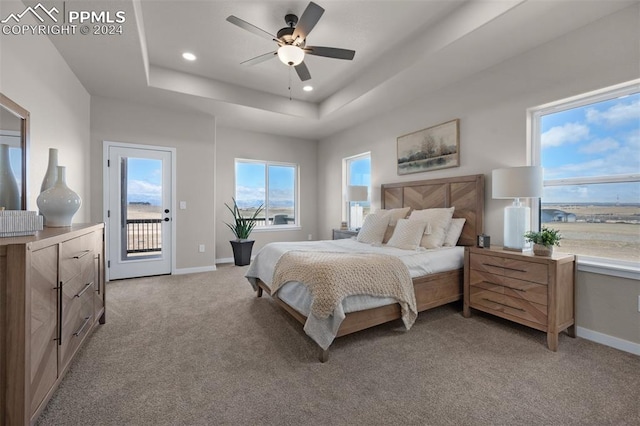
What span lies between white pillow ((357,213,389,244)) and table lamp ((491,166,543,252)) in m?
1.27

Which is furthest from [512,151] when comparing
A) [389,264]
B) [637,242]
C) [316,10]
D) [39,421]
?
[39,421]

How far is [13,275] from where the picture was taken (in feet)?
3.70

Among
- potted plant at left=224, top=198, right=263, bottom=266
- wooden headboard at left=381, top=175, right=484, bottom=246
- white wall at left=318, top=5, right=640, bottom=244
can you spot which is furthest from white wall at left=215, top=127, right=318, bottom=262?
wooden headboard at left=381, top=175, right=484, bottom=246

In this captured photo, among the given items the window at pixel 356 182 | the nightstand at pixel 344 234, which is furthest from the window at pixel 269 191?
the nightstand at pixel 344 234

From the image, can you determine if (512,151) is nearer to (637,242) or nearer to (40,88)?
(637,242)

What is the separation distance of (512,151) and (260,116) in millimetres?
3679

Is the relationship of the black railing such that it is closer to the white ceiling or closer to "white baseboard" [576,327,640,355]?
the white ceiling

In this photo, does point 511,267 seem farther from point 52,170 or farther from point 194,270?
point 194,270

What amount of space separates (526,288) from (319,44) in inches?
127

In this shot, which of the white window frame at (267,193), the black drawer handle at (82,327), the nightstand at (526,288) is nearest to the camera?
the black drawer handle at (82,327)

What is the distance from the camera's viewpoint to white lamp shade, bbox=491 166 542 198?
2361 mm

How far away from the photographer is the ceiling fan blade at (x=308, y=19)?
6.72 ft

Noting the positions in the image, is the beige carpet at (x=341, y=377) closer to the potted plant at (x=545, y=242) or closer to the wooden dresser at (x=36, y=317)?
the wooden dresser at (x=36, y=317)

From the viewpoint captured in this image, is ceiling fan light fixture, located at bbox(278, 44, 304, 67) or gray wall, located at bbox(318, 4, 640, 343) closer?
gray wall, located at bbox(318, 4, 640, 343)
